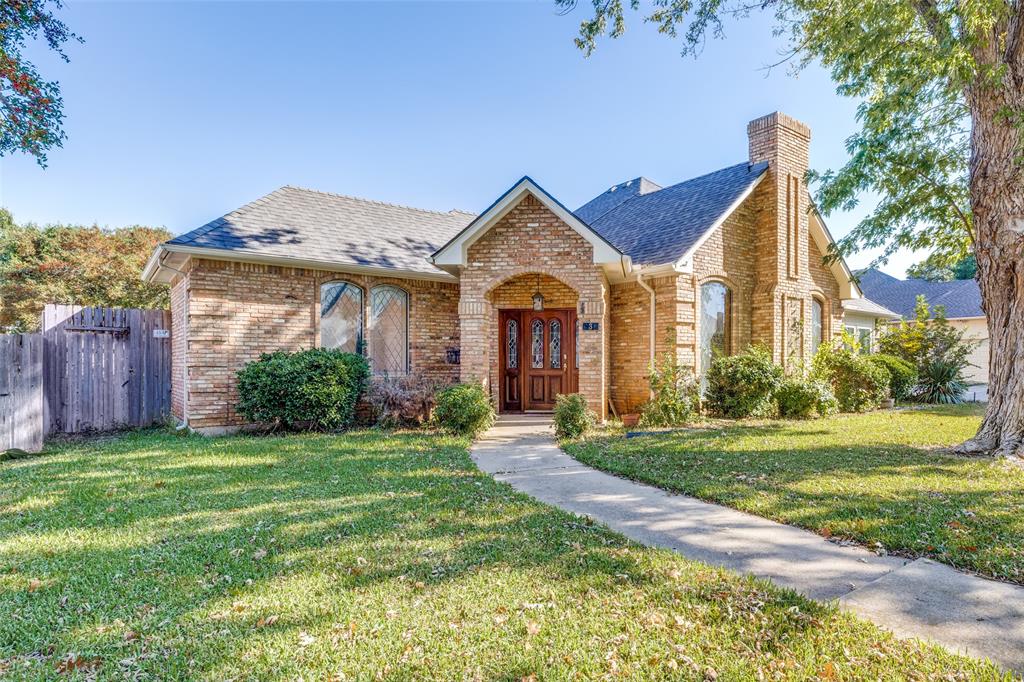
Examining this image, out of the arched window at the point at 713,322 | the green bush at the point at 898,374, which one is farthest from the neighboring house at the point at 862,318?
the arched window at the point at 713,322

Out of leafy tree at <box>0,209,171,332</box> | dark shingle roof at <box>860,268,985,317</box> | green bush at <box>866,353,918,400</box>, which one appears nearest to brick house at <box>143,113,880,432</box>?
green bush at <box>866,353,918,400</box>

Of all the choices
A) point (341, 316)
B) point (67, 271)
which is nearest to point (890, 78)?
point (341, 316)

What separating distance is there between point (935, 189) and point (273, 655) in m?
11.8

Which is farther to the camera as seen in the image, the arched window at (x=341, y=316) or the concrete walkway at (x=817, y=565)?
the arched window at (x=341, y=316)

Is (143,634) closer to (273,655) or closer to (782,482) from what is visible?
(273,655)

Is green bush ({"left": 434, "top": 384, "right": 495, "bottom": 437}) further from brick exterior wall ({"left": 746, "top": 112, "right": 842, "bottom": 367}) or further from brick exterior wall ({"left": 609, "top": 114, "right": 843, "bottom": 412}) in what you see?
brick exterior wall ({"left": 746, "top": 112, "right": 842, "bottom": 367})

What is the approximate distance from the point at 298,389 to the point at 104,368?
4.75 m

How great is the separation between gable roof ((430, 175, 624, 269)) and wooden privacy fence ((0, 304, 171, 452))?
6.86 m

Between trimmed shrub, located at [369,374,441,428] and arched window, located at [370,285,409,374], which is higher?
arched window, located at [370,285,409,374]

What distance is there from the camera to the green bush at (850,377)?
12922 mm

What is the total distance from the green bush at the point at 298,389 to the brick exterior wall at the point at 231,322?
1.53ft

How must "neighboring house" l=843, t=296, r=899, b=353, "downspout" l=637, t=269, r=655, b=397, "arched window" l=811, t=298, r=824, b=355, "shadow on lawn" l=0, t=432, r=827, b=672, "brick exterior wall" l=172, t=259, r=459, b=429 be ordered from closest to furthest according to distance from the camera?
"shadow on lawn" l=0, t=432, r=827, b=672
"brick exterior wall" l=172, t=259, r=459, b=429
"downspout" l=637, t=269, r=655, b=397
"arched window" l=811, t=298, r=824, b=355
"neighboring house" l=843, t=296, r=899, b=353

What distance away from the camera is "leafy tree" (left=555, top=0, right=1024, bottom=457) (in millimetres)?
7160

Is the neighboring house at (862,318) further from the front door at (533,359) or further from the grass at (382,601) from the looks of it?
the grass at (382,601)
